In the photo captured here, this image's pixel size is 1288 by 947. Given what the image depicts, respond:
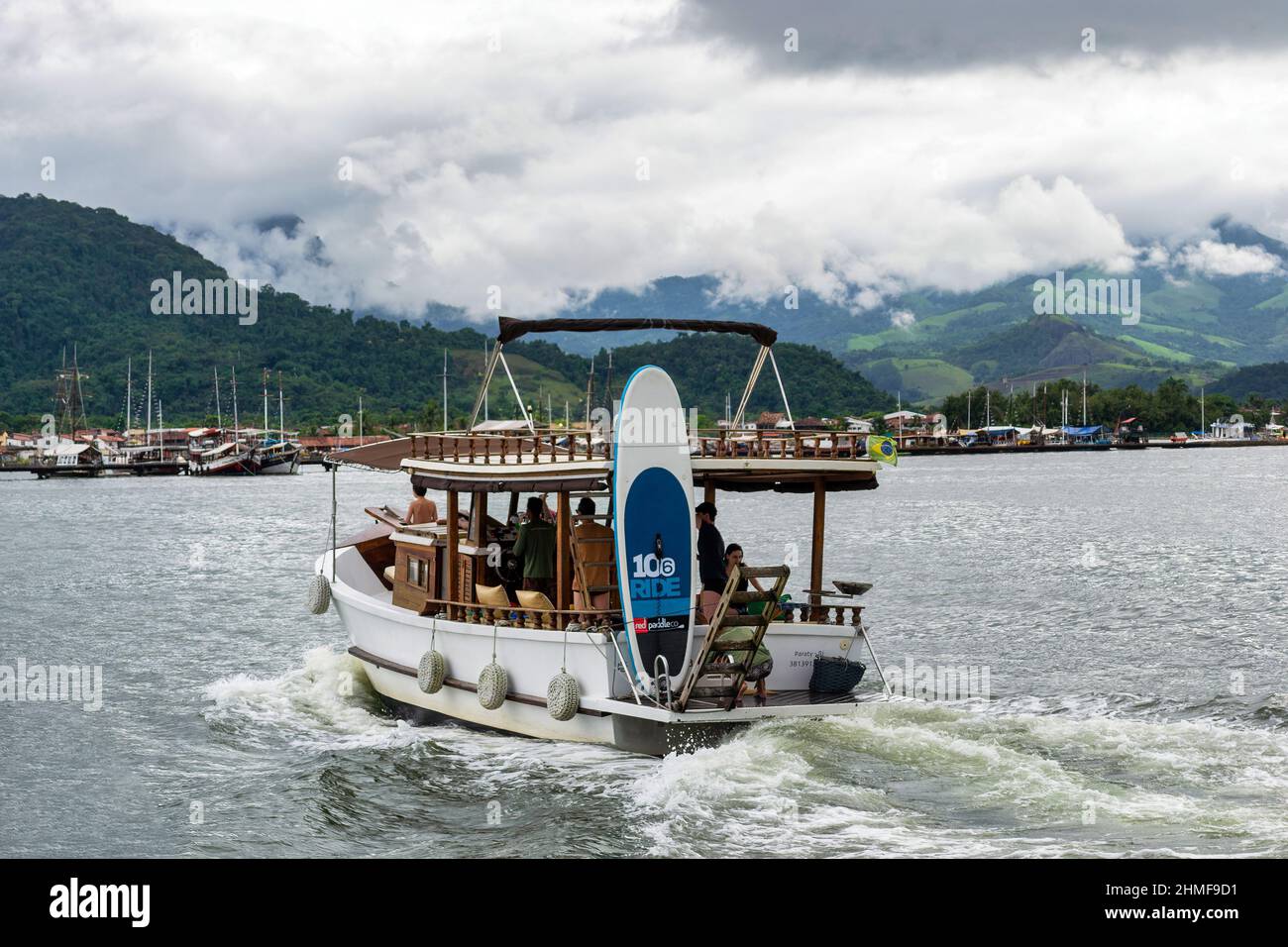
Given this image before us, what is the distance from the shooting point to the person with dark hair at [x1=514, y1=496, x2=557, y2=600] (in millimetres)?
17438

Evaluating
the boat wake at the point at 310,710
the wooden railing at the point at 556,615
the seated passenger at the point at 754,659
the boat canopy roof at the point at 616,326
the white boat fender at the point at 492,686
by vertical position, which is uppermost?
the boat canopy roof at the point at 616,326

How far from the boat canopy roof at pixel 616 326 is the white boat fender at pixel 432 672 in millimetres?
4076

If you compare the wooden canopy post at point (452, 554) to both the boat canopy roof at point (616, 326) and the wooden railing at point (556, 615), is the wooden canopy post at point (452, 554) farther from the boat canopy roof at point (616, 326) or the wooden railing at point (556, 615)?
the boat canopy roof at point (616, 326)

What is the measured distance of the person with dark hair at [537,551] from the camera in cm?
1744

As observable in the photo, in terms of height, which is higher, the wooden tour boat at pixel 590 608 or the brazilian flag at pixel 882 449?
the brazilian flag at pixel 882 449

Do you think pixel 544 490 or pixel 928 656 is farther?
pixel 928 656

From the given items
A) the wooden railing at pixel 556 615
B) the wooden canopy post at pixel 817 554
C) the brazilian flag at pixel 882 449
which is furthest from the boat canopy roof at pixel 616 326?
the wooden railing at pixel 556 615

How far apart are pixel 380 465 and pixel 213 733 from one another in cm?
479

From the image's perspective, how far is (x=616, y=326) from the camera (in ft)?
56.4

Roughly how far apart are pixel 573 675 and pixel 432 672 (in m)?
2.70

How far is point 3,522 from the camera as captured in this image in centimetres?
7288

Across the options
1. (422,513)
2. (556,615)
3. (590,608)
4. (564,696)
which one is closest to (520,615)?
(556,615)

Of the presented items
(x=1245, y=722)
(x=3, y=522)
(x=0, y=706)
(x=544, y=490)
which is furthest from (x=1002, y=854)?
(x=3, y=522)
